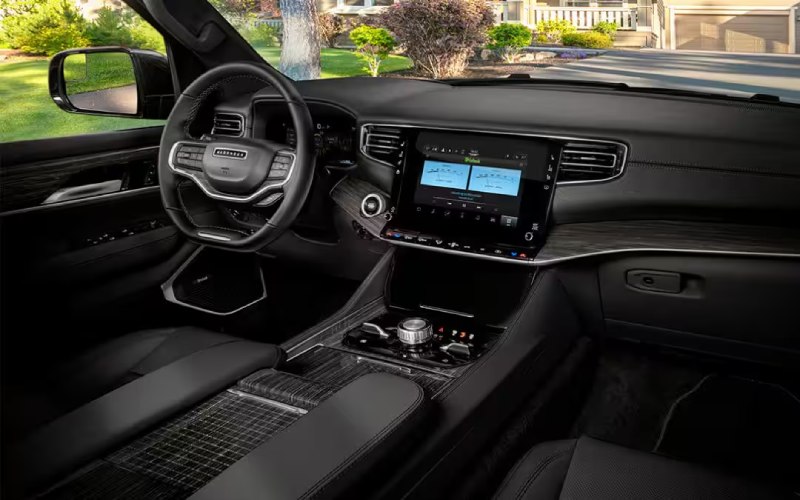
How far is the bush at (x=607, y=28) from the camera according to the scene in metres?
2.79

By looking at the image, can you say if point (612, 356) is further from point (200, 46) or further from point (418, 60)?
point (200, 46)

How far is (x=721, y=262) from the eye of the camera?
1875 mm

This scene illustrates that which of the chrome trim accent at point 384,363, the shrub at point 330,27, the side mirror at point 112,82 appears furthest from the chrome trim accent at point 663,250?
the shrub at point 330,27

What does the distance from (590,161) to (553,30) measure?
3.95 feet

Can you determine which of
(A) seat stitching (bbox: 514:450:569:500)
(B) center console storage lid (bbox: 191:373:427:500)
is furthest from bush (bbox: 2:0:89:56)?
(A) seat stitching (bbox: 514:450:569:500)

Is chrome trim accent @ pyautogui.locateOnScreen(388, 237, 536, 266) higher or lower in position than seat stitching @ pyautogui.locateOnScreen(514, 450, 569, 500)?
higher

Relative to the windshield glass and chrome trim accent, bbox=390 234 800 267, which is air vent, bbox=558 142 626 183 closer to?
chrome trim accent, bbox=390 234 800 267

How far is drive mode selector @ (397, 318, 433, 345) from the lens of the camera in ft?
5.91

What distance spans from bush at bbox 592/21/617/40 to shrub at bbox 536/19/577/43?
105 millimetres

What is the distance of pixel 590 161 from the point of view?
1949mm

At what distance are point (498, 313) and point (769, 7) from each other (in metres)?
1.48

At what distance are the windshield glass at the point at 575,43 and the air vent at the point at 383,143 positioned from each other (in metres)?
0.52

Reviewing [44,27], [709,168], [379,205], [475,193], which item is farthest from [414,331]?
[44,27]

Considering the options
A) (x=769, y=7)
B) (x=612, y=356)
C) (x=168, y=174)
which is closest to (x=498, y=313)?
(x=612, y=356)
